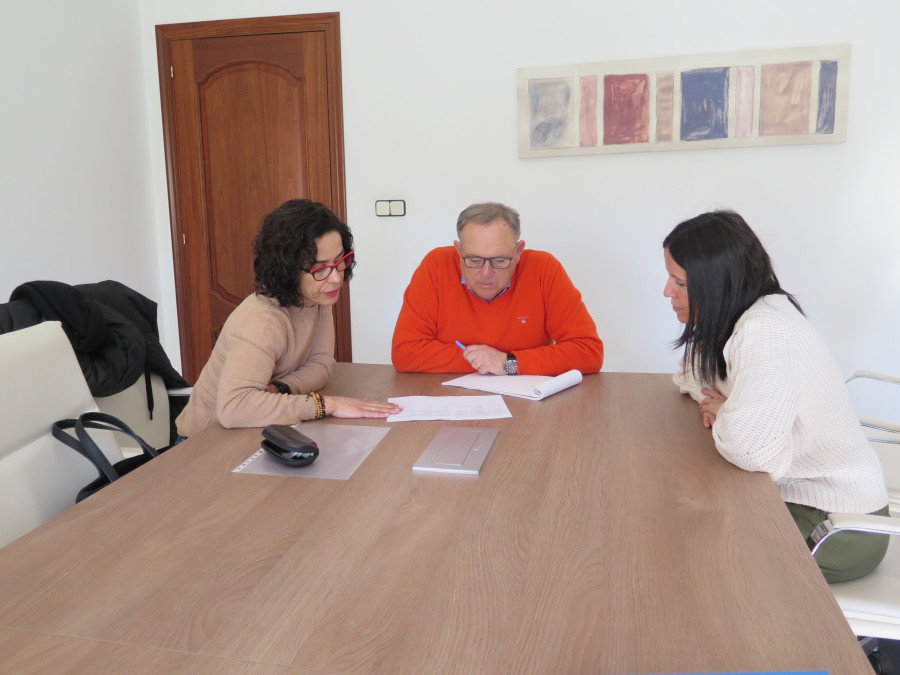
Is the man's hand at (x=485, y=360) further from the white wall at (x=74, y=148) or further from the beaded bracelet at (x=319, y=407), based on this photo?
the white wall at (x=74, y=148)

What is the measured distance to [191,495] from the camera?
1174 mm

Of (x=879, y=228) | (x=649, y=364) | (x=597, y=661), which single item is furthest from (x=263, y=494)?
(x=879, y=228)

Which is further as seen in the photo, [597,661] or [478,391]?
[478,391]

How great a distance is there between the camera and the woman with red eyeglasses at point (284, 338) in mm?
1560

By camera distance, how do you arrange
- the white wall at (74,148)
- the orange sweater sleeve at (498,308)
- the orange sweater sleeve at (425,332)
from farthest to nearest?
1. the white wall at (74,148)
2. the orange sweater sleeve at (498,308)
3. the orange sweater sleeve at (425,332)

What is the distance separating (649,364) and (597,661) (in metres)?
2.99

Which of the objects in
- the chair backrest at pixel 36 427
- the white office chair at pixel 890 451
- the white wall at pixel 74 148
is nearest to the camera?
the chair backrest at pixel 36 427

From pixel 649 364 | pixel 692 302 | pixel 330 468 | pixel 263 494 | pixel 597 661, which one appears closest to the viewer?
pixel 597 661

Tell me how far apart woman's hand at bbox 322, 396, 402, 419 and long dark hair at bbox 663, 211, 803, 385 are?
724 millimetres

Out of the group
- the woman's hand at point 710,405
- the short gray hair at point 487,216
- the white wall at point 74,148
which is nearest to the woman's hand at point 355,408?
the woman's hand at point 710,405

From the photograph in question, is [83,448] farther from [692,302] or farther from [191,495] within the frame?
[692,302]

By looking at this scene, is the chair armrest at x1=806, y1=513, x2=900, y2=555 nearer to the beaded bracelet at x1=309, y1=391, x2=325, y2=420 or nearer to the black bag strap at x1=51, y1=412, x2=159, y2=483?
the beaded bracelet at x1=309, y1=391, x2=325, y2=420

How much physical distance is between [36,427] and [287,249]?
69cm

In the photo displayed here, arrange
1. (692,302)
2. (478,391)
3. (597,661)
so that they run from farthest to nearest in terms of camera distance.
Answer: (478,391) < (692,302) < (597,661)
